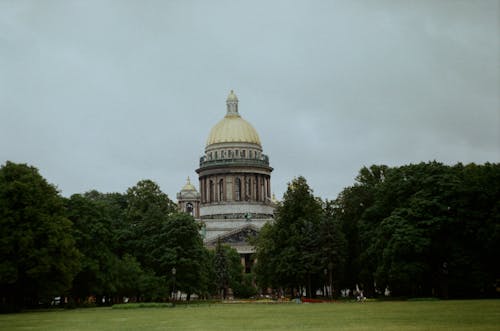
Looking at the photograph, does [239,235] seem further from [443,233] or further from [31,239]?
[31,239]

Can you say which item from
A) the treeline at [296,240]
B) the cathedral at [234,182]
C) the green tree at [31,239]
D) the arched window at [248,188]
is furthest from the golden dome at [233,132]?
the green tree at [31,239]

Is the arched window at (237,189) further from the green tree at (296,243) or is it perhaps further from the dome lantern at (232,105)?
the green tree at (296,243)

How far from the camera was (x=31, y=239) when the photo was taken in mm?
60906

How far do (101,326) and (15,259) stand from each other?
75.9 feet

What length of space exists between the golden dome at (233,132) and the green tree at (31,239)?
101 metres

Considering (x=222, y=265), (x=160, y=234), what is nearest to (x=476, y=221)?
(x=160, y=234)

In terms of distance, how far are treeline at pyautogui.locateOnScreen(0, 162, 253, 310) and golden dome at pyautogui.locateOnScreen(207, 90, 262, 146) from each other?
2231 inches

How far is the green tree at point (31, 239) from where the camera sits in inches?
2387

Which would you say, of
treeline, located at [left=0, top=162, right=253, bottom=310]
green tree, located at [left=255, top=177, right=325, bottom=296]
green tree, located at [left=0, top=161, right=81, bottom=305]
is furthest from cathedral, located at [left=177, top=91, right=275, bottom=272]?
green tree, located at [left=0, top=161, right=81, bottom=305]

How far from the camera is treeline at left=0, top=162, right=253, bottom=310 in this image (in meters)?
61.4

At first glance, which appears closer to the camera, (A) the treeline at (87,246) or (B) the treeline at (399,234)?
(A) the treeline at (87,246)

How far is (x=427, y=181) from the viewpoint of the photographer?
74.8m

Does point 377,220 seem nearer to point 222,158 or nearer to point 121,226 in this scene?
point 121,226

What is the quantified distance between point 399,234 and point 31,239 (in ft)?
102
